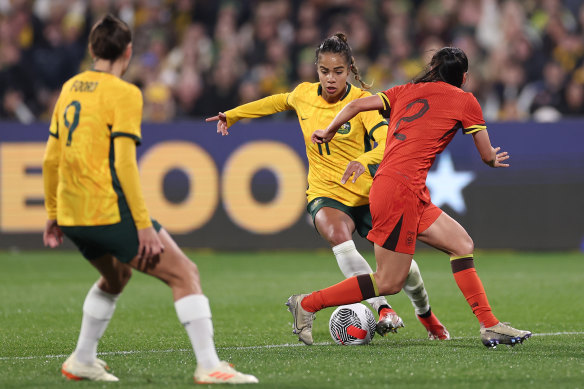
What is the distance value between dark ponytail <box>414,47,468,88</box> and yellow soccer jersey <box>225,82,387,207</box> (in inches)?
35.3

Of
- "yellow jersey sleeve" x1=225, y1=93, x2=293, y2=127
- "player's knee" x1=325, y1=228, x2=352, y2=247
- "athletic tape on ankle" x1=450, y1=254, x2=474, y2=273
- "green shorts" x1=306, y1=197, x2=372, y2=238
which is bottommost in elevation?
"athletic tape on ankle" x1=450, y1=254, x2=474, y2=273

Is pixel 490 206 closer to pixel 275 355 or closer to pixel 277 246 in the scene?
pixel 277 246

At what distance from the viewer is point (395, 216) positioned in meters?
6.65

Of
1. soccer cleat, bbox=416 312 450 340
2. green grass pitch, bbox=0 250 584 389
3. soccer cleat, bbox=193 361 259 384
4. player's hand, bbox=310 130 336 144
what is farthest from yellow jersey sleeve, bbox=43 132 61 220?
soccer cleat, bbox=416 312 450 340

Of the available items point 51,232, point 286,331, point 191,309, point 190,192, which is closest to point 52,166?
point 51,232

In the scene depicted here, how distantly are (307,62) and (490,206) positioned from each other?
415 cm

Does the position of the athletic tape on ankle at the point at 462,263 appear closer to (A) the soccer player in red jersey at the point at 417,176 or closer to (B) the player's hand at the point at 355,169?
(A) the soccer player in red jersey at the point at 417,176

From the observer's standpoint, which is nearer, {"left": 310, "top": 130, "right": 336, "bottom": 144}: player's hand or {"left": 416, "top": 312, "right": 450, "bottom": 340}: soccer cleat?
{"left": 310, "top": 130, "right": 336, "bottom": 144}: player's hand

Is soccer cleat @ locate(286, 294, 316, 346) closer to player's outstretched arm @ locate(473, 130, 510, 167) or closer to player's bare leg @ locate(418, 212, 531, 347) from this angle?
player's bare leg @ locate(418, 212, 531, 347)

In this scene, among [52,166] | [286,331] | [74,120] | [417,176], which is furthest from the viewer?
[286,331]

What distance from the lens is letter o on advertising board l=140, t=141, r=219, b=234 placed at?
15159 mm

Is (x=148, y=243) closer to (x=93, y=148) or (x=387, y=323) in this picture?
(x=93, y=148)

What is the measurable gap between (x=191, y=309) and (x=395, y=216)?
1827 mm

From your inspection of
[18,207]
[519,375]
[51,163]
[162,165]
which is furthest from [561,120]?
[51,163]
